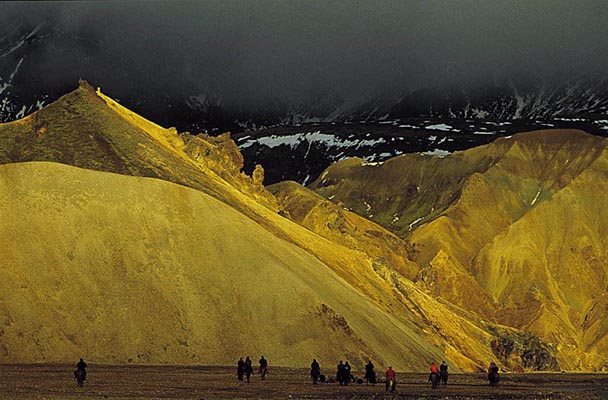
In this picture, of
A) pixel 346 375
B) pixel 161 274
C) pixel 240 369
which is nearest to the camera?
pixel 240 369

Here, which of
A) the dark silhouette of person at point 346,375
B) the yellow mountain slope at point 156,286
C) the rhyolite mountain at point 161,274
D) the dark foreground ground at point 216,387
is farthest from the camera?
the rhyolite mountain at point 161,274

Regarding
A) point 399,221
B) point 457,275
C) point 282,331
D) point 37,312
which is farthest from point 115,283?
point 399,221

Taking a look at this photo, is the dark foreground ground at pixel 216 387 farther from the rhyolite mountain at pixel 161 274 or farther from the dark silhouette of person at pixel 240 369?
the rhyolite mountain at pixel 161 274

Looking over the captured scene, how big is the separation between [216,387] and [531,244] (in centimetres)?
11971

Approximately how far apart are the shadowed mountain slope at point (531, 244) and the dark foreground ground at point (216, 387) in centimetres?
5779

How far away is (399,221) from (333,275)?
336ft

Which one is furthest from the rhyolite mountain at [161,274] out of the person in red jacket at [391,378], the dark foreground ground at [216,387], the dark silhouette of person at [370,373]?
the person in red jacket at [391,378]

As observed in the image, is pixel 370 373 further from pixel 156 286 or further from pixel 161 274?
pixel 161 274

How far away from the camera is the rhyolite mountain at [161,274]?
74.5 meters

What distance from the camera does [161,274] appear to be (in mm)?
80812

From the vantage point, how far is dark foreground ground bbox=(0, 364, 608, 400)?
4953 cm

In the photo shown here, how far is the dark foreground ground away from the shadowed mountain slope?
5779cm

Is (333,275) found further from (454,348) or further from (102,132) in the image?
(102,132)

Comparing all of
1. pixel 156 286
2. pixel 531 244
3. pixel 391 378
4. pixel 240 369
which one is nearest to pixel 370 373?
pixel 391 378
